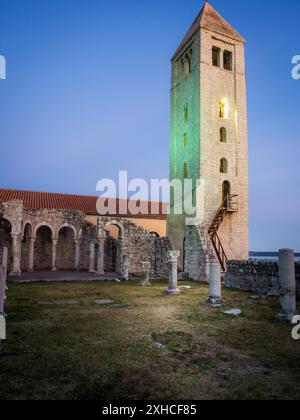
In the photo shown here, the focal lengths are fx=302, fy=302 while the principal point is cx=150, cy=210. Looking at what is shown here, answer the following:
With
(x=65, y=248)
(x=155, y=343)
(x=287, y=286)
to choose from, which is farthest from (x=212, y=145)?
(x=155, y=343)

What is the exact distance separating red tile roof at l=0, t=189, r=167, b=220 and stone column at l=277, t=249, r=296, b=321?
22.7 meters

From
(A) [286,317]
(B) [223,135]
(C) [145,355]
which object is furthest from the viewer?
(B) [223,135]

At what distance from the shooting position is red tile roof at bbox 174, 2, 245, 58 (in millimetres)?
21794

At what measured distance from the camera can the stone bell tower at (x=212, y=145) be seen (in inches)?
788

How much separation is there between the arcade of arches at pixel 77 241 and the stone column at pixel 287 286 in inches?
546

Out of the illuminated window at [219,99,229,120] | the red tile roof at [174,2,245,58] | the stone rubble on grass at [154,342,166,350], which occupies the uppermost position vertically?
the red tile roof at [174,2,245,58]

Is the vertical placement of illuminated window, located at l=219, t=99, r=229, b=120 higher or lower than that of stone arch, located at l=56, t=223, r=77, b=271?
higher

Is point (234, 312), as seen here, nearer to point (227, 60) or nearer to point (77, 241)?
point (77, 241)

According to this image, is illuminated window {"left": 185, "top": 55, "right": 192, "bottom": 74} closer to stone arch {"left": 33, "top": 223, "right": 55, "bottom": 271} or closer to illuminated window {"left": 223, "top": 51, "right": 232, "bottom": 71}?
illuminated window {"left": 223, "top": 51, "right": 232, "bottom": 71}

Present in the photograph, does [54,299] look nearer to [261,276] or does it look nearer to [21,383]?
[21,383]

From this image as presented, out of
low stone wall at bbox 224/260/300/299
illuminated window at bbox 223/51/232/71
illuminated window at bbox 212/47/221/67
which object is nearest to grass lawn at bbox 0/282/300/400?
low stone wall at bbox 224/260/300/299

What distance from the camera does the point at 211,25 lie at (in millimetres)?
21969

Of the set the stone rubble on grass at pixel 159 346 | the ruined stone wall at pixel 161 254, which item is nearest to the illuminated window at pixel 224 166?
the ruined stone wall at pixel 161 254

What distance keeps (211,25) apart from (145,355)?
77.9 ft
